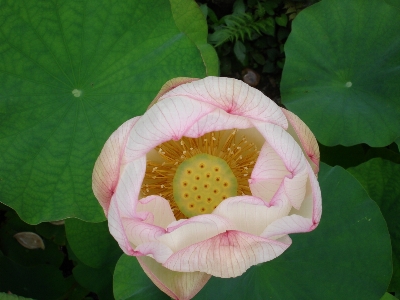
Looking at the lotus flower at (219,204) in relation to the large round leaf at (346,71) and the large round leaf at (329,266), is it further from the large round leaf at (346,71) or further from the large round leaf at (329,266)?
the large round leaf at (346,71)

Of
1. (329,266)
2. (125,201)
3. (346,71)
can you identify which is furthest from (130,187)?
(346,71)

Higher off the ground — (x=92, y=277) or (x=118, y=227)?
(x=118, y=227)

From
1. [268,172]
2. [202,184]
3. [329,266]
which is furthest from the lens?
[329,266]

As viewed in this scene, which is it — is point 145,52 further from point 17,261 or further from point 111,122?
point 17,261

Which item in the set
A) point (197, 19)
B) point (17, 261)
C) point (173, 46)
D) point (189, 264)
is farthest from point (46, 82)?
point (17, 261)

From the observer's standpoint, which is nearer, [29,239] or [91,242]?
[91,242]

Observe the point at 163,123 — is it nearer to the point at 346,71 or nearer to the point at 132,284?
the point at 132,284

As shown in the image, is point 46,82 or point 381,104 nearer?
point 46,82

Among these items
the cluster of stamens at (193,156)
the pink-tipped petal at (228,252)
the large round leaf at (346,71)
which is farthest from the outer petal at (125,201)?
the large round leaf at (346,71)
